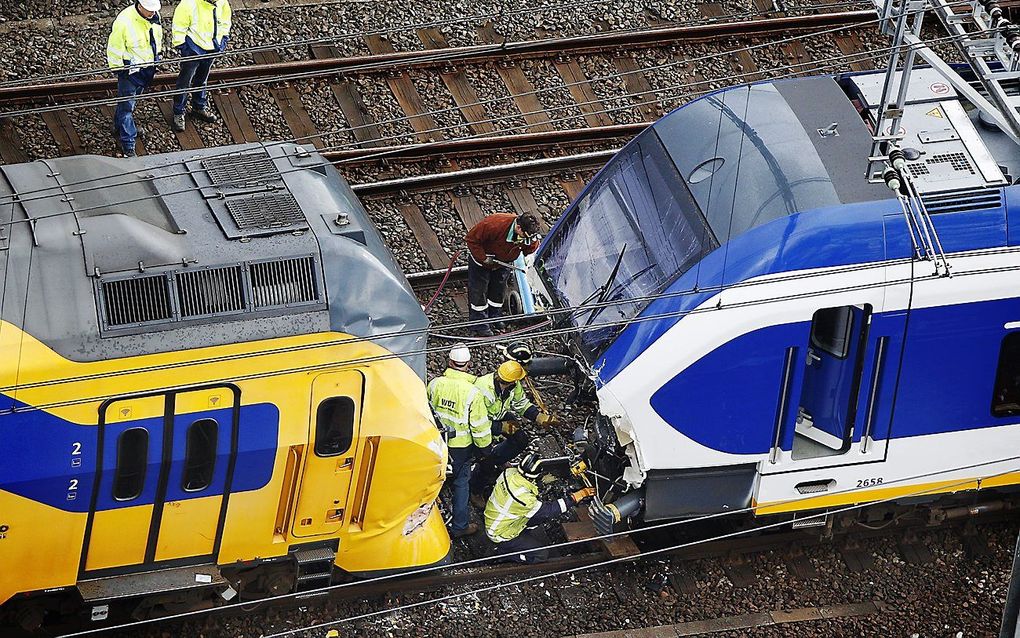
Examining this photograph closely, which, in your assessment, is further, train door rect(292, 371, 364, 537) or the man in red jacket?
the man in red jacket

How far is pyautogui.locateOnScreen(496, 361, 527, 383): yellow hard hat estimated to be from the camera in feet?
34.5

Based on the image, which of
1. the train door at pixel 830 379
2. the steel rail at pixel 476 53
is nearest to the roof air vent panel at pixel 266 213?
the train door at pixel 830 379

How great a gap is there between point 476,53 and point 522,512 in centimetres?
595

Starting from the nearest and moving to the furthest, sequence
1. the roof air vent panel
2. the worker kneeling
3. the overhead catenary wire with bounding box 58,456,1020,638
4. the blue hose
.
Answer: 1. the roof air vent panel
2. the overhead catenary wire with bounding box 58,456,1020,638
3. the worker kneeling
4. the blue hose

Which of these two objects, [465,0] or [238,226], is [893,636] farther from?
[465,0]

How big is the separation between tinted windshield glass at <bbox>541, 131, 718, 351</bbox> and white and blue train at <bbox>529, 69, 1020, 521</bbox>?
0.07 ft

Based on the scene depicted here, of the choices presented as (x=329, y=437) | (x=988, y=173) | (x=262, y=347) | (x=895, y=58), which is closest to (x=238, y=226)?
(x=262, y=347)

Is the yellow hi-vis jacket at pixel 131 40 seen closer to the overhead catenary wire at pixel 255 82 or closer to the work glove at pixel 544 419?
the overhead catenary wire at pixel 255 82

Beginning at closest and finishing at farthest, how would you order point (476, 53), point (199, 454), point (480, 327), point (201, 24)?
point (199, 454) < point (480, 327) < point (201, 24) < point (476, 53)

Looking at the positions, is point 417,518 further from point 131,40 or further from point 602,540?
point 131,40

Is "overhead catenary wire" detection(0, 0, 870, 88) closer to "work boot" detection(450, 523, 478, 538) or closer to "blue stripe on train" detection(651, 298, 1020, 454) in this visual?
"work boot" detection(450, 523, 478, 538)

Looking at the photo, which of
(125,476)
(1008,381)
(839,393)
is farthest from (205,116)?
(1008,381)

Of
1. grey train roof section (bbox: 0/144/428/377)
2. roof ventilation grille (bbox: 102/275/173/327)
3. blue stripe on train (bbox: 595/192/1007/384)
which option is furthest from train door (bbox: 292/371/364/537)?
blue stripe on train (bbox: 595/192/1007/384)

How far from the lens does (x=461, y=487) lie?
11070 millimetres
